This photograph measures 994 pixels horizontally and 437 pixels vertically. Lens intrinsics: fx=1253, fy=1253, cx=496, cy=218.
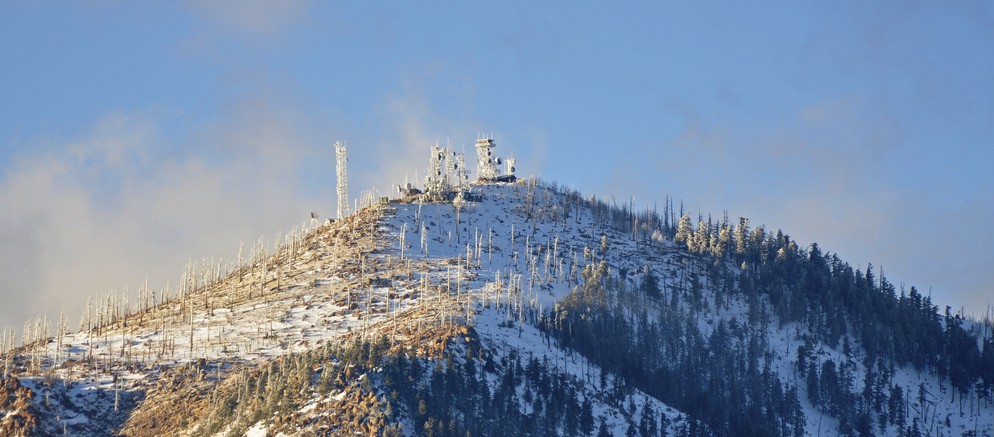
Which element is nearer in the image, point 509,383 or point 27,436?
point 27,436

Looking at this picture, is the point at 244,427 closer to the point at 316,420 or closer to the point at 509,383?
the point at 316,420

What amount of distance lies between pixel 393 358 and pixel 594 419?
33720mm

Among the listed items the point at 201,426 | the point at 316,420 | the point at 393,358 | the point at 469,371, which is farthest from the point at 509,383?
the point at 201,426

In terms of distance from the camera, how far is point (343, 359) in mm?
189500

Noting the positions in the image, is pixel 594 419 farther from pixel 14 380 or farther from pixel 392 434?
pixel 14 380

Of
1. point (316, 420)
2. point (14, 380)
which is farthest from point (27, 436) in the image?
point (316, 420)

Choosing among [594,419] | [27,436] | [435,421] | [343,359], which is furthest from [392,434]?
[27,436]

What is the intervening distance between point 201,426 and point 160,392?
17.8 m

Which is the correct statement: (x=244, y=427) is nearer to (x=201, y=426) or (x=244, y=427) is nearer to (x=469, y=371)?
(x=201, y=426)

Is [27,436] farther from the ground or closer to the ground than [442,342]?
closer to the ground

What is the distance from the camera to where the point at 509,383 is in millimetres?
196000

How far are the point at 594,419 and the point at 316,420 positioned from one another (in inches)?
→ 1820

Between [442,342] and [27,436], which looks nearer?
[27,436]

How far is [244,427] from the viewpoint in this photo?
179125 mm
